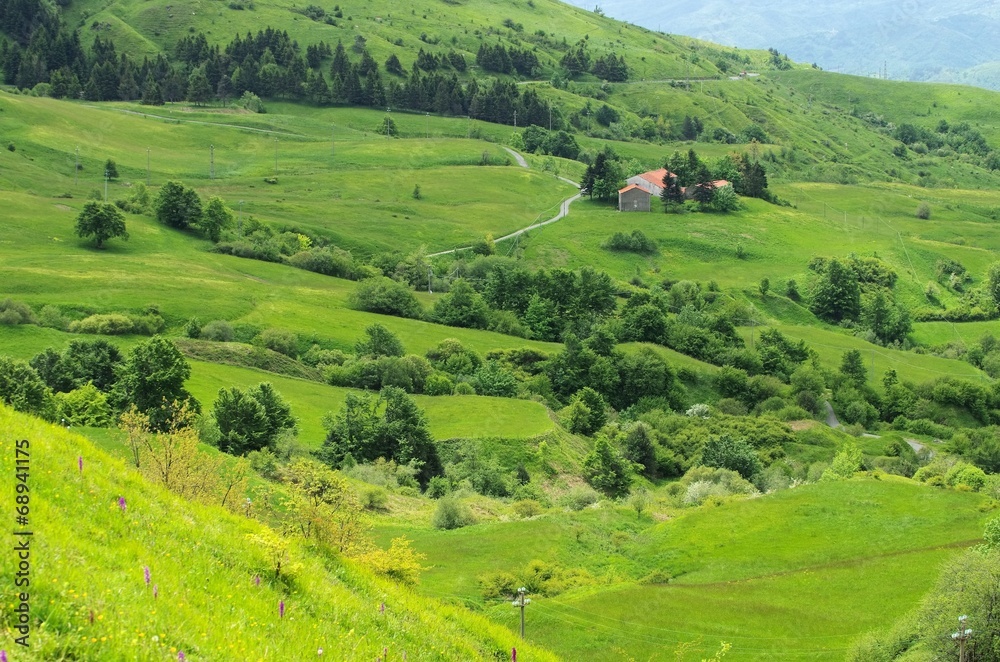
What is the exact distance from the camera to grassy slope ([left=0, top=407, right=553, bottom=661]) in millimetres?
12312

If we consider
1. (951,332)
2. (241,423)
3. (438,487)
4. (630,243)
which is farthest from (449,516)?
(951,332)

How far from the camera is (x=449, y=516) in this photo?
5519cm

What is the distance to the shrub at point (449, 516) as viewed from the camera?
55062mm

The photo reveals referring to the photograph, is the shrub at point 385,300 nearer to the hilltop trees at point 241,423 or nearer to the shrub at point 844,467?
the hilltop trees at point 241,423

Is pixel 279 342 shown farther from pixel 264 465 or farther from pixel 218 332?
pixel 264 465

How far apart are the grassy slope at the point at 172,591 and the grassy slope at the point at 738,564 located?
18.4 metres

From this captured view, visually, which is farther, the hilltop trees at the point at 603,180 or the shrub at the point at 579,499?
the hilltop trees at the point at 603,180

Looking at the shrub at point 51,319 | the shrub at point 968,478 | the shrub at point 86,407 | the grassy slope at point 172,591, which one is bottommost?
the shrub at point 51,319

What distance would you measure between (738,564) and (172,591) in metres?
38.8

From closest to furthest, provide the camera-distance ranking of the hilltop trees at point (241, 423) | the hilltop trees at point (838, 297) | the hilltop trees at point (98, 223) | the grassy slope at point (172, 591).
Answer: the grassy slope at point (172, 591) < the hilltop trees at point (241, 423) < the hilltop trees at point (98, 223) < the hilltop trees at point (838, 297)

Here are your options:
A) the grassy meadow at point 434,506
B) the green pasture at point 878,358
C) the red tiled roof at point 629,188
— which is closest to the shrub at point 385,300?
the grassy meadow at point 434,506

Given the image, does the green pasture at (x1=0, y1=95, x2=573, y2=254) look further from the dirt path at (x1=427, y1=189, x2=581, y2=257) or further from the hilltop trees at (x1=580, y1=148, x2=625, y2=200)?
the hilltop trees at (x1=580, y1=148, x2=625, y2=200)

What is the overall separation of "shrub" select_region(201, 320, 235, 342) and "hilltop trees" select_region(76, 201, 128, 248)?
3530 cm
